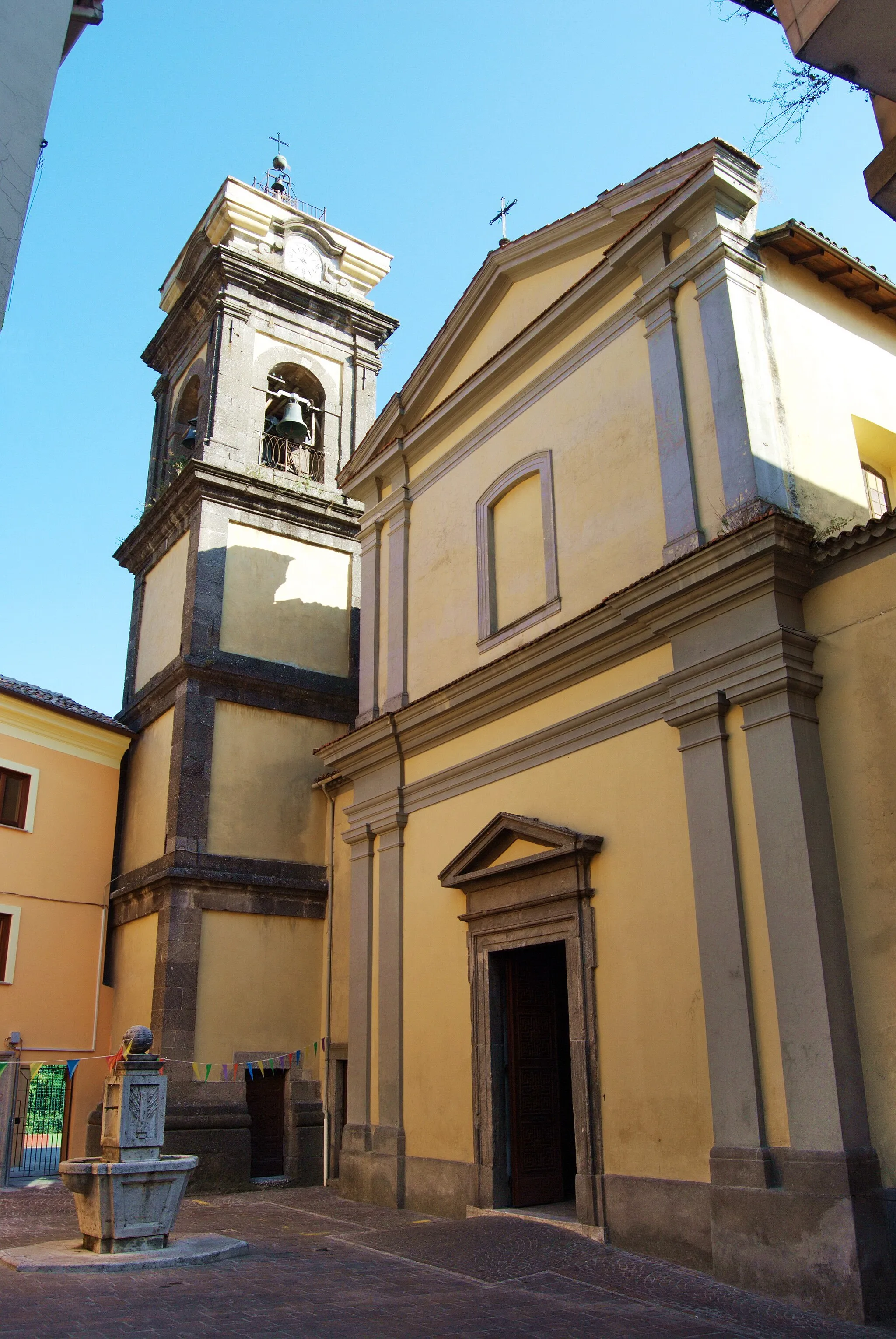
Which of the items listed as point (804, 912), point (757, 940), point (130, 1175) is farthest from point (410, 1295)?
point (804, 912)

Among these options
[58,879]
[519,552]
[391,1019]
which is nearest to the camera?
[519,552]

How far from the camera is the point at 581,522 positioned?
36.2 ft

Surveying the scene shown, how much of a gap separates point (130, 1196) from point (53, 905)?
24.5ft

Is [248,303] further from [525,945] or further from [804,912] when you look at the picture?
[804,912]

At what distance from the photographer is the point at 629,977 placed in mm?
9211

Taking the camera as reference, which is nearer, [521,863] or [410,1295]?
[410,1295]

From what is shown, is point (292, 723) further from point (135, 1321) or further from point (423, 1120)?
point (135, 1321)

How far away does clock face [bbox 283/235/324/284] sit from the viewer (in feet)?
63.7

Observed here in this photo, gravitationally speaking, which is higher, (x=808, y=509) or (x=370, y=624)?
(x=370, y=624)

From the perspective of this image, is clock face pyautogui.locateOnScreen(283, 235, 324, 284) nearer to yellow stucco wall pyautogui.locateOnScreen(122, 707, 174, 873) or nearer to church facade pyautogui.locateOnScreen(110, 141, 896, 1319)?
church facade pyautogui.locateOnScreen(110, 141, 896, 1319)


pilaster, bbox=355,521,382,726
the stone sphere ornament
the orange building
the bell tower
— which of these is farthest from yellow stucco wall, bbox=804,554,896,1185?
the orange building

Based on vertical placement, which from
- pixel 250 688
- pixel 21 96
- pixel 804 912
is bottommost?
pixel 804 912

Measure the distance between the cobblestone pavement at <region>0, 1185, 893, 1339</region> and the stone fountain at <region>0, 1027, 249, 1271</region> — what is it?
246 millimetres

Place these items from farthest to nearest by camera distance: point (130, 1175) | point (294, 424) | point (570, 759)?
point (294, 424)
point (570, 759)
point (130, 1175)
